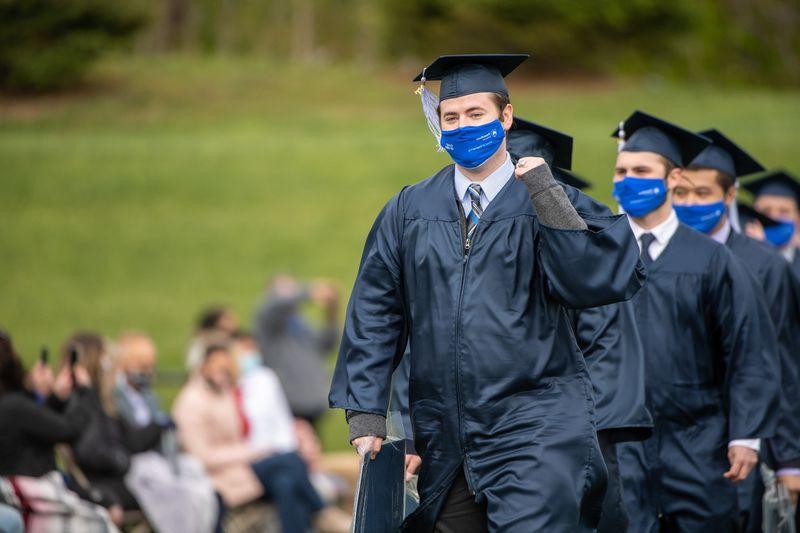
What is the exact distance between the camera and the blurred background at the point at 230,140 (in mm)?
24922

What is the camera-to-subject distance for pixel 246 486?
34.0ft

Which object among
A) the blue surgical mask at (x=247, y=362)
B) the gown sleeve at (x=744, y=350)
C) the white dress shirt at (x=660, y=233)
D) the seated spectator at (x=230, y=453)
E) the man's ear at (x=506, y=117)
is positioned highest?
the man's ear at (x=506, y=117)

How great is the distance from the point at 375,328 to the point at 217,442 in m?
5.63

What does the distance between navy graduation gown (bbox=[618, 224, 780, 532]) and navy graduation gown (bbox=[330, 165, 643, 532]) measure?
57.0 inches

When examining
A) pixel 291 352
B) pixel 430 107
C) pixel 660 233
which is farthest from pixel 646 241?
pixel 291 352

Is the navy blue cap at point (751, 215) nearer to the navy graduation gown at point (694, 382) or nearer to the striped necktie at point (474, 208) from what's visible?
the navy graduation gown at point (694, 382)

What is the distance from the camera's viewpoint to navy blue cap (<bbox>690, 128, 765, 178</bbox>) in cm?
753

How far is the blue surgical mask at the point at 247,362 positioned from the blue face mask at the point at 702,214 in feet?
17.0

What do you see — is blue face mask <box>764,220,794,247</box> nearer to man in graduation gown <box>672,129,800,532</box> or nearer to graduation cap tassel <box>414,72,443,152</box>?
man in graduation gown <box>672,129,800,532</box>

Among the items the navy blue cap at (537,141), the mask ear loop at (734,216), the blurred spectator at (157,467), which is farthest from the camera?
the blurred spectator at (157,467)

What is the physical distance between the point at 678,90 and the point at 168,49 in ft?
86.3

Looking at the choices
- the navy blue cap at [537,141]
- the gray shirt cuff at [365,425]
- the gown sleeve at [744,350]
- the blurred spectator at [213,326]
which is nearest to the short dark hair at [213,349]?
the blurred spectator at [213,326]

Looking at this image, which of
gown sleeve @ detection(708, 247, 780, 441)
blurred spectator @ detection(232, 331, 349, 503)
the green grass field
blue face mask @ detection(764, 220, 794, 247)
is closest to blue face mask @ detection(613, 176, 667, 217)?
gown sleeve @ detection(708, 247, 780, 441)

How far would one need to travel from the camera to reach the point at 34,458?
290 inches
